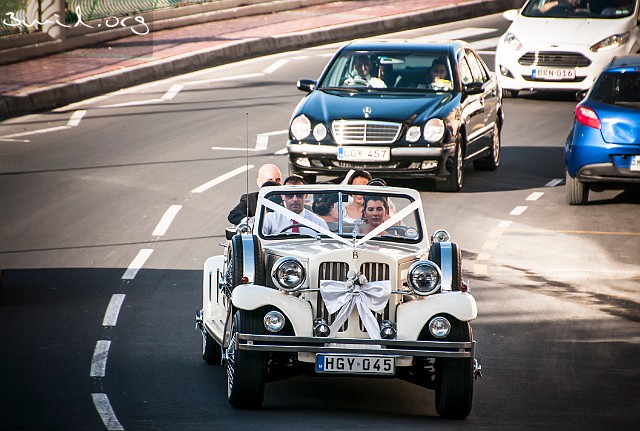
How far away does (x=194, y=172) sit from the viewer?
20406 mm

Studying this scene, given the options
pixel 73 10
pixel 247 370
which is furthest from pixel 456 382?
pixel 73 10

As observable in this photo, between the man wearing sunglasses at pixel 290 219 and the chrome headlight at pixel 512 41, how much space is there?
578 inches

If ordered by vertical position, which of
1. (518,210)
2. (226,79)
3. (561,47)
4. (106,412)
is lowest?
(226,79)

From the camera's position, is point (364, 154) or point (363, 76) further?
point (363, 76)

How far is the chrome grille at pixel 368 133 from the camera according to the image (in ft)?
61.3

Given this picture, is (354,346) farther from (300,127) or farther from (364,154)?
(300,127)

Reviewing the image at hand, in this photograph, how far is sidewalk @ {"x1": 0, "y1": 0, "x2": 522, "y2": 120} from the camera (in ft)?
85.4

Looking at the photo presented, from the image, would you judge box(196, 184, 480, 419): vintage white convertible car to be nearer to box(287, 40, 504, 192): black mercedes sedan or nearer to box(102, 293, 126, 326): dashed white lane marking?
box(102, 293, 126, 326): dashed white lane marking

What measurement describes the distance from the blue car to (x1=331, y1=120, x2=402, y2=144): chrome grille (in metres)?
2.24

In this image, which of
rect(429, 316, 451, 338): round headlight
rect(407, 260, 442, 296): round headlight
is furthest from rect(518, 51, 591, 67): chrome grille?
rect(429, 316, 451, 338): round headlight

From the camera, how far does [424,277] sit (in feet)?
33.8

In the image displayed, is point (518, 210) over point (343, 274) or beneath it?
beneath

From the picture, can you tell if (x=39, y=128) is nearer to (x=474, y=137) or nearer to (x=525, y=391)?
(x=474, y=137)

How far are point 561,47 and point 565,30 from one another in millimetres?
626
